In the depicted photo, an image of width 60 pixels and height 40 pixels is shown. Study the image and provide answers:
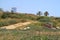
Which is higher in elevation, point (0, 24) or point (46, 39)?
point (46, 39)

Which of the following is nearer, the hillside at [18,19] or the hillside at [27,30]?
the hillside at [27,30]

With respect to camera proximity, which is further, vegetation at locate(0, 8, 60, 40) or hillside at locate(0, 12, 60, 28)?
hillside at locate(0, 12, 60, 28)

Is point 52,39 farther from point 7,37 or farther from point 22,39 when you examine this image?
point 7,37

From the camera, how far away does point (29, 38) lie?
12820mm

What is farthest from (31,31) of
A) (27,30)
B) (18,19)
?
(18,19)

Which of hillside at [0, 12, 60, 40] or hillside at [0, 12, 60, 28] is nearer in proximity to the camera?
hillside at [0, 12, 60, 40]

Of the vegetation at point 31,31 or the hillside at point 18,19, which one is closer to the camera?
the vegetation at point 31,31

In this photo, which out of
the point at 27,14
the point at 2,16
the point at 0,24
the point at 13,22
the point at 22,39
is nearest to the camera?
the point at 22,39

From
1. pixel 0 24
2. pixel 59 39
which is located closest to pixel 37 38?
pixel 59 39

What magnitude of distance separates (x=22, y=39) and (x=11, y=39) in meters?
0.66

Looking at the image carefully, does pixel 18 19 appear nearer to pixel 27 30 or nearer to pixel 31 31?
pixel 27 30

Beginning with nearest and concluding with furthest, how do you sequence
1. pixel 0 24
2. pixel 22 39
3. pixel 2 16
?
pixel 22 39, pixel 0 24, pixel 2 16

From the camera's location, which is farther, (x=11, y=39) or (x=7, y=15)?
(x=7, y=15)

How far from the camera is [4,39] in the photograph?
12859 millimetres
